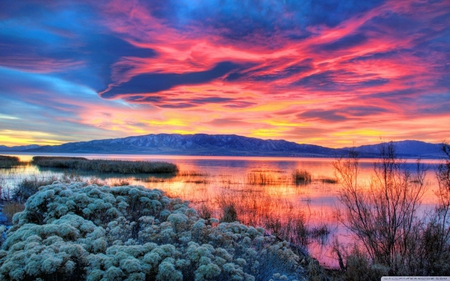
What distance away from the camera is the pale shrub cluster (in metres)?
4.27

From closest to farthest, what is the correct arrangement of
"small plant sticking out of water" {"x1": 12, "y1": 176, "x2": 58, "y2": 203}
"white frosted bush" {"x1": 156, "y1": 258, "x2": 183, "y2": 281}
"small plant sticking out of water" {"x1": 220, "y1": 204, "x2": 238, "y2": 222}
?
"white frosted bush" {"x1": 156, "y1": 258, "x2": 183, "y2": 281} < "small plant sticking out of water" {"x1": 220, "y1": 204, "x2": 238, "y2": 222} < "small plant sticking out of water" {"x1": 12, "y1": 176, "x2": 58, "y2": 203}

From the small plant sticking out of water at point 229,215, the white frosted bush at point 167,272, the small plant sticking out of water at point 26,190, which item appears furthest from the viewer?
the small plant sticking out of water at point 26,190

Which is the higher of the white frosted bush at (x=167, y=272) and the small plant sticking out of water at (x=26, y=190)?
the white frosted bush at (x=167, y=272)

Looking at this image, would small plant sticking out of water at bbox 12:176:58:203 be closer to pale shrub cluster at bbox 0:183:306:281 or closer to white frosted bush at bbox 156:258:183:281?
pale shrub cluster at bbox 0:183:306:281

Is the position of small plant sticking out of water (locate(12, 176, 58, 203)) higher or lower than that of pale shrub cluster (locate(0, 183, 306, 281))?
lower

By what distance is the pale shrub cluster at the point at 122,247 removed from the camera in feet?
14.0

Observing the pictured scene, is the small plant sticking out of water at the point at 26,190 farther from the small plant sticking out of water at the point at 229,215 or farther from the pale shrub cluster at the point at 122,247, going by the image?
the pale shrub cluster at the point at 122,247

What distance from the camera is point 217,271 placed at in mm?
4395

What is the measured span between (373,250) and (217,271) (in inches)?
254

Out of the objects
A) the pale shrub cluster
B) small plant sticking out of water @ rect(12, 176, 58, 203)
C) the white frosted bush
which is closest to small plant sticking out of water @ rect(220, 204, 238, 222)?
the pale shrub cluster

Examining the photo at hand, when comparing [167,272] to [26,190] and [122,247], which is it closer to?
[122,247]

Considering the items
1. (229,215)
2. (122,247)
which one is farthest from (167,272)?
(229,215)

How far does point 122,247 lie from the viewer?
15.4ft

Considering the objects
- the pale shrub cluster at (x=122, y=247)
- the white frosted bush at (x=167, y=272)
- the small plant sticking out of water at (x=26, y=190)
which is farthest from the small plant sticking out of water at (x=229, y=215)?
the small plant sticking out of water at (x=26, y=190)
